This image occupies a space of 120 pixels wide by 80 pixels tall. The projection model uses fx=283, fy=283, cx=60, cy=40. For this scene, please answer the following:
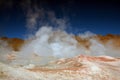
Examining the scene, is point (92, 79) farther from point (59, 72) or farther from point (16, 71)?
point (16, 71)

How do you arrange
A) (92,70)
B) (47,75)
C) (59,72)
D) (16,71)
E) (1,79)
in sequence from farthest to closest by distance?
(92,70), (59,72), (47,75), (16,71), (1,79)

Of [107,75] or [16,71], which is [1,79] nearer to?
[16,71]

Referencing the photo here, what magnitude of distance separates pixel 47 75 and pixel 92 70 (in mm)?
10285

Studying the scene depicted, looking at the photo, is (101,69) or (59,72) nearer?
(59,72)

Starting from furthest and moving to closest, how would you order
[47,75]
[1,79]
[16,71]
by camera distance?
[47,75]
[16,71]
[1,79]

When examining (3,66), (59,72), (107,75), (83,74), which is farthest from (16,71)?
(107,75)

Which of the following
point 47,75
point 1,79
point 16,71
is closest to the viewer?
point 1,79

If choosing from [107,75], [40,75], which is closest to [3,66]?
[40,75]

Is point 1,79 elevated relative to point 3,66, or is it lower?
lower

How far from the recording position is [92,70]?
52.0 meters

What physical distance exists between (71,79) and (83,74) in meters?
4.37

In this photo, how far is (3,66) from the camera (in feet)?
139

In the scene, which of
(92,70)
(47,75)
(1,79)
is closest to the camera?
(1,79)

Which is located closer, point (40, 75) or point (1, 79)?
point (1, 79)
